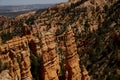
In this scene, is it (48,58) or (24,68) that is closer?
(24,68)

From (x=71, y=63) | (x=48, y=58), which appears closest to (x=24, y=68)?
(x=48, y=58)

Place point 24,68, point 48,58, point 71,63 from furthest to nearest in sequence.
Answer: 1. point 71,63
2. point 48,58
3. point 24,68

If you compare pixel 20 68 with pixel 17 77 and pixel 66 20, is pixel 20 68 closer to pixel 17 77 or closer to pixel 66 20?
pixel 17 77

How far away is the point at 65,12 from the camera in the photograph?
19850 centimetres

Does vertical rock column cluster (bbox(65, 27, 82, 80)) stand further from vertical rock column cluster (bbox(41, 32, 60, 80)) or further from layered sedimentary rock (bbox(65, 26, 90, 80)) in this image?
vertical rock column cluster (bbox(41, 32, 60, 80))

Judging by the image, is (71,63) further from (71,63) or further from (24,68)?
(24,68)

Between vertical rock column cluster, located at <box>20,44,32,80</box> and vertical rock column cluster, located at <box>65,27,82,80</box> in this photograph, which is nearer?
vertical rock column cluster, located at <box>20,44,32,80</box>

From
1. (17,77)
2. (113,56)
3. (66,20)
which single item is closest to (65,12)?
(66,20)

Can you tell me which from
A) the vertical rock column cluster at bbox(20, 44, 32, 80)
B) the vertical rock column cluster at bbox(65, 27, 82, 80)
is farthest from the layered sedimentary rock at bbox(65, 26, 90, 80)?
the vertical rock column cluster at bbox(20, 44, 32, 80)

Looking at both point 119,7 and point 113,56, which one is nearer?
point 113,56

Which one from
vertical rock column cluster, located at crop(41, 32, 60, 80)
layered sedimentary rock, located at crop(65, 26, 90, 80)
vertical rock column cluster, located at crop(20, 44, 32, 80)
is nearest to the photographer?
vertical rock column cluster, located at crop(20, 44, 32, 80)

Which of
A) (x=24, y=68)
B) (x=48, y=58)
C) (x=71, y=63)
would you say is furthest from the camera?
(x=71, y=63)

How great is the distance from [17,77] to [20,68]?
2.68 meters

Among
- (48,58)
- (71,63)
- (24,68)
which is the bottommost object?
(71,63)
